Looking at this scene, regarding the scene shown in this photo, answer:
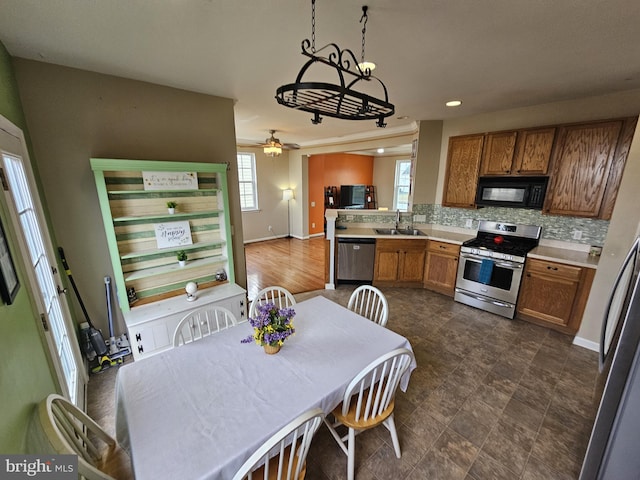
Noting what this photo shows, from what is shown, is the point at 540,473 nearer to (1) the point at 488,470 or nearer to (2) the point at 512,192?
(1) the point at 488,470

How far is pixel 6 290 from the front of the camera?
1.08 meters

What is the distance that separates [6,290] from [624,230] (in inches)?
170

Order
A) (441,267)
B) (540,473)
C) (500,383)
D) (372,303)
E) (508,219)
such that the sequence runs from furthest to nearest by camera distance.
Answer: (441,267)
(508,219)
(372,303)
(500,383)
(540,473)

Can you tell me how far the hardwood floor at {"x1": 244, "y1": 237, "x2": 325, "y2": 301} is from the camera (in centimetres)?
440

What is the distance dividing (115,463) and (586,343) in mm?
4130

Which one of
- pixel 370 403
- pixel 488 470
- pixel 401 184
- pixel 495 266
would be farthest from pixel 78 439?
pixel 401 184

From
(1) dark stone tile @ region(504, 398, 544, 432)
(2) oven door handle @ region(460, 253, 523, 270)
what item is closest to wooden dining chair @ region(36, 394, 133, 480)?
(1) dark stone tile @ region(504, 398, 544, 432)

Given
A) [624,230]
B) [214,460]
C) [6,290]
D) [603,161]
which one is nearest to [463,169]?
[603,161]

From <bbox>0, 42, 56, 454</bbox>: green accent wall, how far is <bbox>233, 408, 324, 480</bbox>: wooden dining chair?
78 centimetres

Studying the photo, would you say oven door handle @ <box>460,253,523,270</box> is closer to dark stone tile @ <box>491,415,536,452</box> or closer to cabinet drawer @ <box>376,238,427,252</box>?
cabinet drawer @ <box>376,238,427,252</box>

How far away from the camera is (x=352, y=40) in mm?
1730

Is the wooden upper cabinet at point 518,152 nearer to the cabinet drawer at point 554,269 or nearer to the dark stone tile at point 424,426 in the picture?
the cabinet drawer at point 554,269

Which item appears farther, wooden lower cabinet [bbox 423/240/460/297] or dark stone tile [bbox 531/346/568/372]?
wooden lower cabinet [bbox 423/240/460/297]

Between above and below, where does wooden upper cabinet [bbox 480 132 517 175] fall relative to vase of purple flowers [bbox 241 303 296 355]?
above
